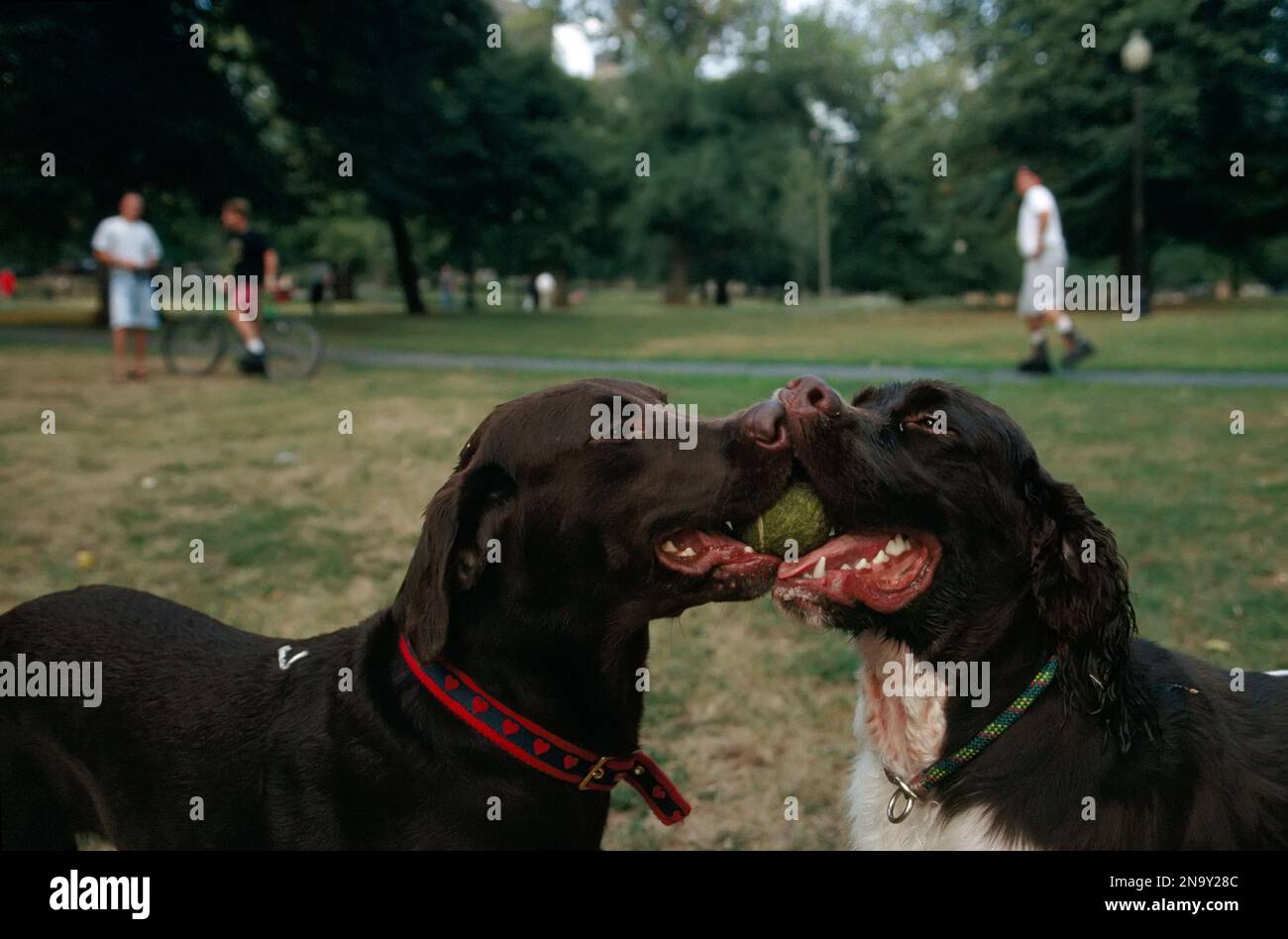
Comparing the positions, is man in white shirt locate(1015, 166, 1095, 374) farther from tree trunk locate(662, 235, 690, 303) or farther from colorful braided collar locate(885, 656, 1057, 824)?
tree trunk locate(662, 235, 690, 303)

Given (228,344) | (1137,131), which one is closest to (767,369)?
(228,344)

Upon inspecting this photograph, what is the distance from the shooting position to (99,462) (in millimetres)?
9242

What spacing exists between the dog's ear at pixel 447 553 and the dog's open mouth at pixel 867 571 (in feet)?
2.68

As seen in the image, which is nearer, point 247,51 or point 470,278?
point 247,51

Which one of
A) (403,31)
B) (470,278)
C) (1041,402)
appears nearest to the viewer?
(1041,402)

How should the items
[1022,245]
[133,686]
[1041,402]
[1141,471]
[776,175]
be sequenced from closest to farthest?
[133,686] < [1141,471] < [1041,402] < [1022,245] < [776,175]

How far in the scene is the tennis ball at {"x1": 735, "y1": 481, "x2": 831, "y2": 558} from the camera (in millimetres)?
2818

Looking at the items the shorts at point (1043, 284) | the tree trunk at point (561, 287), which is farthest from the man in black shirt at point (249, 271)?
the tree trunk at point (561, 287)

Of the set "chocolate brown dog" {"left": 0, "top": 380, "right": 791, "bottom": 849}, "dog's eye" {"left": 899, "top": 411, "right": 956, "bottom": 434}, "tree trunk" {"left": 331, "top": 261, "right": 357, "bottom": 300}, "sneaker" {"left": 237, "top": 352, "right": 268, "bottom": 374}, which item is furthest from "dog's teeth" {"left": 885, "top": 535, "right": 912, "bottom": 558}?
"tree trunk" {"left": 331, "top": 261, "right": 357, "bottom": 300}

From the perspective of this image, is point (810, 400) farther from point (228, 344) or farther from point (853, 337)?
point (853, 337)

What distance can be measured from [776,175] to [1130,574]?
1888 inches

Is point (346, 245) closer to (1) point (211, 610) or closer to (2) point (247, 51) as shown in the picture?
(2) point (247, 51)
